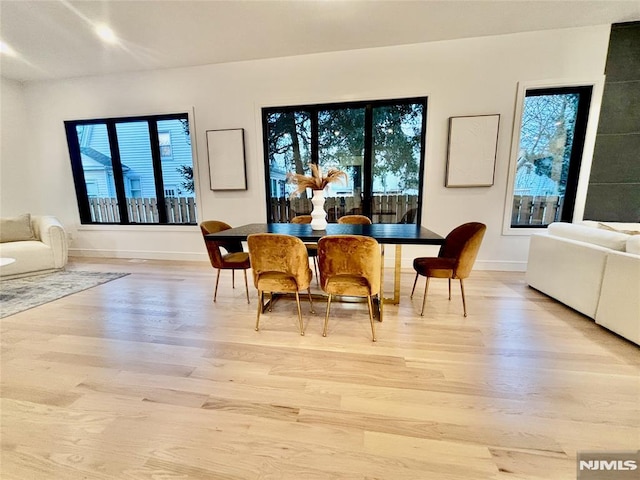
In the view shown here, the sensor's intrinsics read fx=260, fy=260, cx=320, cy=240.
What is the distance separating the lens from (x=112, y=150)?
14.7ft

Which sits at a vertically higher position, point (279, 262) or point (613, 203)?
point (613, 203)

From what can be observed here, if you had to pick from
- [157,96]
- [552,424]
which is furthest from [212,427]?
[157,96]

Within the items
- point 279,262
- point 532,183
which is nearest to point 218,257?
point 279,262

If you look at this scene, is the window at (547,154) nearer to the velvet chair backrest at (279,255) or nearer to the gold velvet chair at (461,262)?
the gold velvet chair at (461,262)

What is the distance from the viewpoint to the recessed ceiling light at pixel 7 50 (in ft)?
11.2

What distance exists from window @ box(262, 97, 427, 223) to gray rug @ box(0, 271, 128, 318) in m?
2.67

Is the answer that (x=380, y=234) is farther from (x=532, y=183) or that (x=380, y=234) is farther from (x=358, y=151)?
(x=532, y=183)

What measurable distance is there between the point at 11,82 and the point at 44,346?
515 cm

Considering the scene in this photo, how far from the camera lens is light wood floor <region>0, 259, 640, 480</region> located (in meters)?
1.11

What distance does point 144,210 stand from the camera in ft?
15.3

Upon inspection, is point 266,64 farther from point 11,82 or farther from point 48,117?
point 11,82

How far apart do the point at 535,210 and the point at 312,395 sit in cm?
401

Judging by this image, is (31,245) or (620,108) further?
(31,245)

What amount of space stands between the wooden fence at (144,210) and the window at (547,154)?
198 inches
